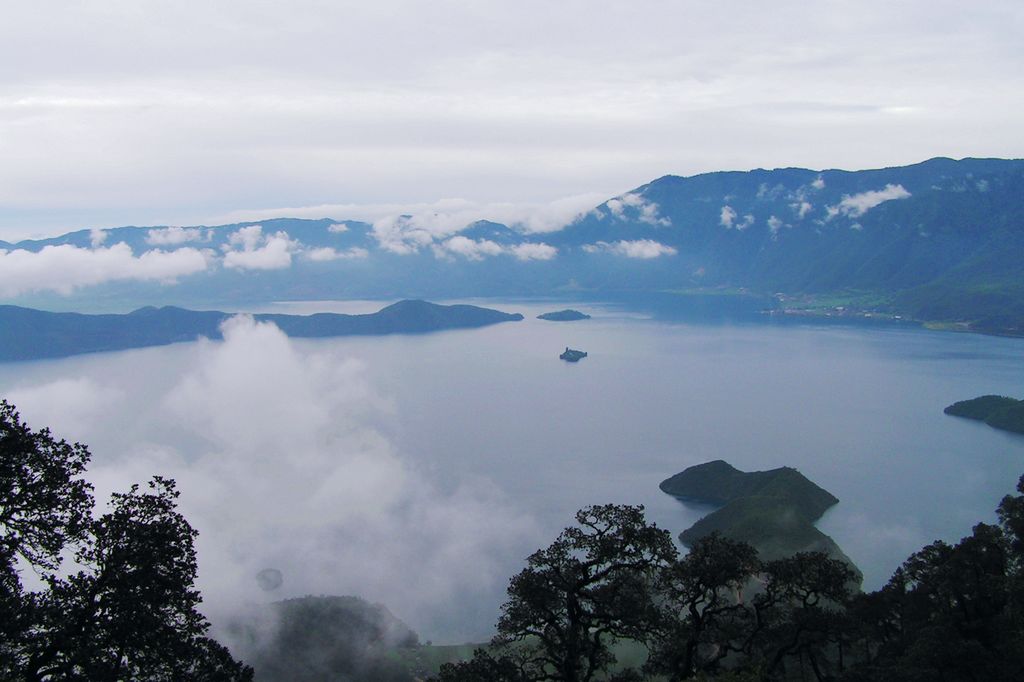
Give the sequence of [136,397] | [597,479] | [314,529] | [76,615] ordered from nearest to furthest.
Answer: [76,615] < [314,529] < [597,479] < [136,397]

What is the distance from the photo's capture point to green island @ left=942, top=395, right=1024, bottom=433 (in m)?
52.4

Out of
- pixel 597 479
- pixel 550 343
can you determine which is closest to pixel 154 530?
pixel 597 479

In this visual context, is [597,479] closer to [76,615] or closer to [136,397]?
[76,615]

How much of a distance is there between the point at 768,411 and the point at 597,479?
76.3ft

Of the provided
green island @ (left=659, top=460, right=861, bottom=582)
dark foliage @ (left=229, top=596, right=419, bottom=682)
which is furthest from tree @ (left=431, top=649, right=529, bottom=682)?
green island @ (left=659, top=460, right=861, bottom=582)

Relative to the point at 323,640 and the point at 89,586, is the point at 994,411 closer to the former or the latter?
the point at 323,640

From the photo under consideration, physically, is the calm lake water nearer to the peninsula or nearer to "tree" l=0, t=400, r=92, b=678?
the peninsula

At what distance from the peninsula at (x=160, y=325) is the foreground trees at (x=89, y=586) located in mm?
111130

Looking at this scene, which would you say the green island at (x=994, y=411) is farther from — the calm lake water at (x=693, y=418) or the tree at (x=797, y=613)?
the tree at (x=797, y=613)

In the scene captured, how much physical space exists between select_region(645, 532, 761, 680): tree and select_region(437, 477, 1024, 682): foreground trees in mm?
19

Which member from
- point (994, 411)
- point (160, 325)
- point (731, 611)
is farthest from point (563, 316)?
point (731, 611)

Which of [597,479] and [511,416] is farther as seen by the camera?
[511,416]

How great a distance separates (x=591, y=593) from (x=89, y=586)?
16.1 feet

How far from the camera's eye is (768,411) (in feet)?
203
